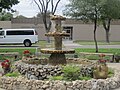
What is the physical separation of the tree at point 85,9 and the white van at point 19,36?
1375 centimetres

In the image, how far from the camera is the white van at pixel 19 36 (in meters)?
39.3

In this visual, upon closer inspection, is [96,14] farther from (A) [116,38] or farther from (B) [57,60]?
(A) [116,38]

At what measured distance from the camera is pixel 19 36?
39.5 metres

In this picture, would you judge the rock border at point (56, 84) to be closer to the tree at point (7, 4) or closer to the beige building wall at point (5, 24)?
the tree at point (7, 4)

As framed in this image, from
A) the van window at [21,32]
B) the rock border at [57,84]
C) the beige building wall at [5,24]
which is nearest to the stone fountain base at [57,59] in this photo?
the rock border at [57,84]

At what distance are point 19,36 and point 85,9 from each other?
15769 millimetres

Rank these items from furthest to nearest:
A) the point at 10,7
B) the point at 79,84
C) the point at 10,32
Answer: the point at 10,32
the point at 10,7
the point at 79,84

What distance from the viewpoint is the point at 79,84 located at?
33.9 ft

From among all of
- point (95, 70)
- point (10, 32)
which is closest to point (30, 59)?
point (95, 70)

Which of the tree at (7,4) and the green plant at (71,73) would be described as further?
the tree at (7,4)

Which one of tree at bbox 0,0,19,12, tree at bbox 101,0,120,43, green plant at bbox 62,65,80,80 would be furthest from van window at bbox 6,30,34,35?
green plant at bbox 62,65,80,80

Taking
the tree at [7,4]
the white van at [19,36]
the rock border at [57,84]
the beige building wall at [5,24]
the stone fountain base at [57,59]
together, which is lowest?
the rock border at [57,84]

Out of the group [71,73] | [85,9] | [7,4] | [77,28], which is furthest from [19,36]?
[71,73]

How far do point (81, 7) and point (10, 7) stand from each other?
6112 millimetres
